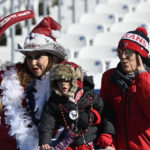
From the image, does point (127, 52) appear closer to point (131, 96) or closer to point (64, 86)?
point (131, 96)

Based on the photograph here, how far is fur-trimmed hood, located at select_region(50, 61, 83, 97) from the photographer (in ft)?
7.52

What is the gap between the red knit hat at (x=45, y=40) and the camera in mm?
2484

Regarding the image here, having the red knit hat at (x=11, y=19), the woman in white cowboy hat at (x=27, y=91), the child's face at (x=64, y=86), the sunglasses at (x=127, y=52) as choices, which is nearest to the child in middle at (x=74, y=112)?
the child's face at (x=64, y=86)

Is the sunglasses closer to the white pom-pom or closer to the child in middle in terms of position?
the child in middle

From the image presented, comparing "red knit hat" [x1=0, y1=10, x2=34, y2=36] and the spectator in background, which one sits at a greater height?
"red knit hat" [x1=0, y1=10, x2=34, y2=36]

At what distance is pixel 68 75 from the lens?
229 cm

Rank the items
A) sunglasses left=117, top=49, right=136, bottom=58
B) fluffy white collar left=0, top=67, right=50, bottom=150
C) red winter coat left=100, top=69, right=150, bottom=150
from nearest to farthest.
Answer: red winter coat left=100, top=69, right=150, bottom=150 < sunglasses left=117, top=49, right=136, bottom=58 < fluffy white collar left=0, top=67, right=50, bottom=150

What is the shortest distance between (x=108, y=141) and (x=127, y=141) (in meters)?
0.11

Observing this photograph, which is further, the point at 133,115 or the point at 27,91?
the point at 27,91

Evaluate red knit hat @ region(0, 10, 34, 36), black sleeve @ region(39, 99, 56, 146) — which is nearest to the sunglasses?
black sleeve @ region(39, 99, 56, 146)

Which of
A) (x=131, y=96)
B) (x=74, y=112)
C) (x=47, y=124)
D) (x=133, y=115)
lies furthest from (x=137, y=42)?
(x=47, y=124)

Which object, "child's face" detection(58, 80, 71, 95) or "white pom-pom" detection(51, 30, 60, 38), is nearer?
"child's face" detection(58, 80, 71, 95)

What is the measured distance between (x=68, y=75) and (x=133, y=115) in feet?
1.40

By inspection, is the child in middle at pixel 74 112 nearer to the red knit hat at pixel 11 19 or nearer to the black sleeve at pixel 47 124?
the black sleeve at pixel 47 124
